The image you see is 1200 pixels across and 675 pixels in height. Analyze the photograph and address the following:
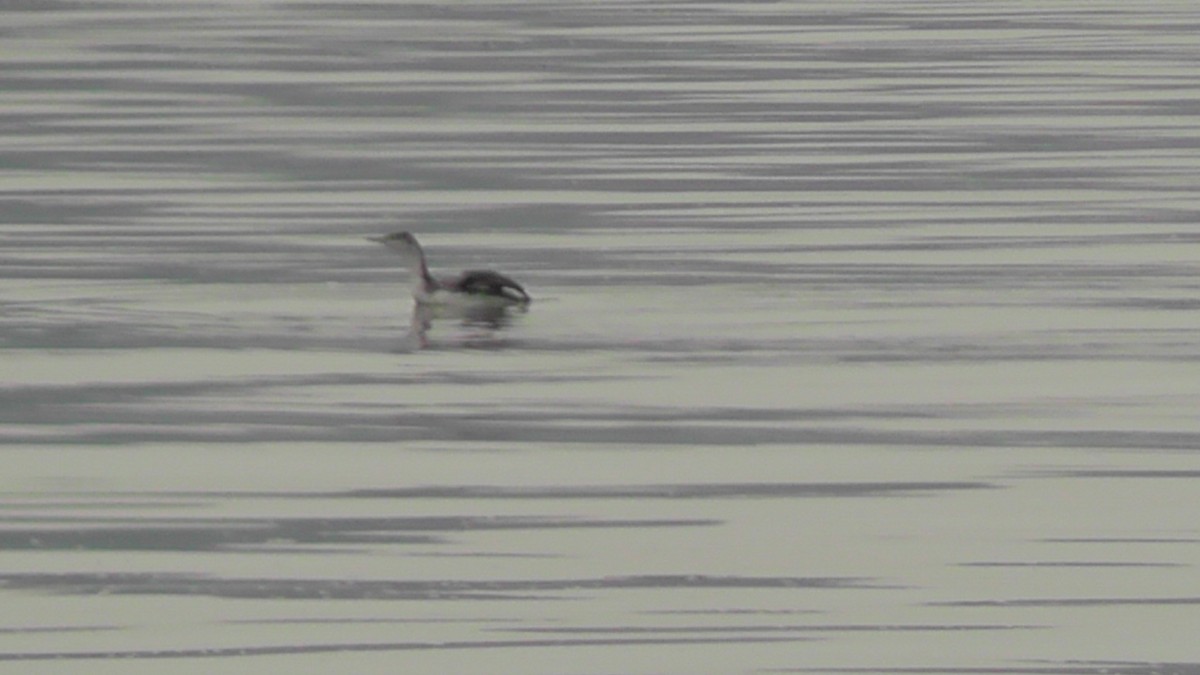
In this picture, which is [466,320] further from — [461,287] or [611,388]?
[611,388]

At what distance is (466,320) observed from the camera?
1647cm

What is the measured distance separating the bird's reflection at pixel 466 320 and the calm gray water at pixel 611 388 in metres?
0.05

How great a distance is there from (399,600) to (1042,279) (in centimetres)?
827

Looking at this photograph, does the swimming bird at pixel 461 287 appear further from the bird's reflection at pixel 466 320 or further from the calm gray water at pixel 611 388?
the calm gray water at pixel 611 388

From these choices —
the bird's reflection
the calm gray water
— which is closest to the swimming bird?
the bird's reflection

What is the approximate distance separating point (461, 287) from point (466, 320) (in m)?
0.15

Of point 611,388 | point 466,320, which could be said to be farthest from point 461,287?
point 611,388

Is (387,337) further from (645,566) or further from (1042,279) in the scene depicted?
(645,566)

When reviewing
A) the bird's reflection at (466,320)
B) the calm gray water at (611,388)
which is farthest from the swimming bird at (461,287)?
the calm gray water at (611,388)

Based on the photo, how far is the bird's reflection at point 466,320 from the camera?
15.9m

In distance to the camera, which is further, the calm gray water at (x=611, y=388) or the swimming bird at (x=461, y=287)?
the swimming bird at (x=461, y=287)

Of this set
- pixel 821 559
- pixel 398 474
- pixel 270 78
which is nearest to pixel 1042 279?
pixel 398 474

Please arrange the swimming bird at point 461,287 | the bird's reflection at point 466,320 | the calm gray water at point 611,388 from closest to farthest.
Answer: the calm gray water at point 611,388, the bird's reflection at point 466,320, the swimming bird at point 461,287

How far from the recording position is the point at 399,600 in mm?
9609
